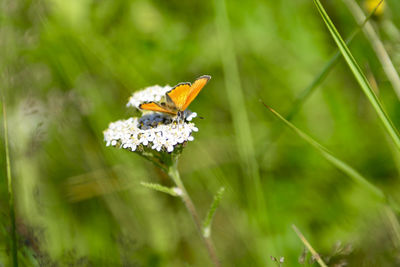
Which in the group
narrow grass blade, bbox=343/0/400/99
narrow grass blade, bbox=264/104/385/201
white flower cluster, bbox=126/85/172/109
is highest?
white flower cluster, bbox=126/85/172/109

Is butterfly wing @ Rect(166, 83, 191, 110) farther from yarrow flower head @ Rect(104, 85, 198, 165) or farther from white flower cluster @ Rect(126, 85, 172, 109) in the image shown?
white flower cluster @ Rect(126, 85, 172, 109)

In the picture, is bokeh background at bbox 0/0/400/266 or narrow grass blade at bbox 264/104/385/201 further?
bokeh background at bbox 0/0/400/266

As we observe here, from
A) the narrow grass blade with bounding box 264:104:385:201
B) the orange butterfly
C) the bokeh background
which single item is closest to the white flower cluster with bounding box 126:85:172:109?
the orange butterfly

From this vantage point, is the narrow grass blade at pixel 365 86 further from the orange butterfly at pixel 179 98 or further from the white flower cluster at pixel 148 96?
the white flower cluster at pixel 148 96

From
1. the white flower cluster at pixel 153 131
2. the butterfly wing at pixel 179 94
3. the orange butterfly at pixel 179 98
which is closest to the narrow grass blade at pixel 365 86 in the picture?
the orange butterfly at pixel 179 98

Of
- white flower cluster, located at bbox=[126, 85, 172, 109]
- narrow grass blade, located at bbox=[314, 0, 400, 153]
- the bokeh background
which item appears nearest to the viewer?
narrow grass blade, located at bbox=[314, 0, 400, 153]

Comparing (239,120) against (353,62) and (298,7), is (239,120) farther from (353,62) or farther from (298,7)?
(298,7)

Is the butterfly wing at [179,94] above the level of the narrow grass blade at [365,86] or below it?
above
